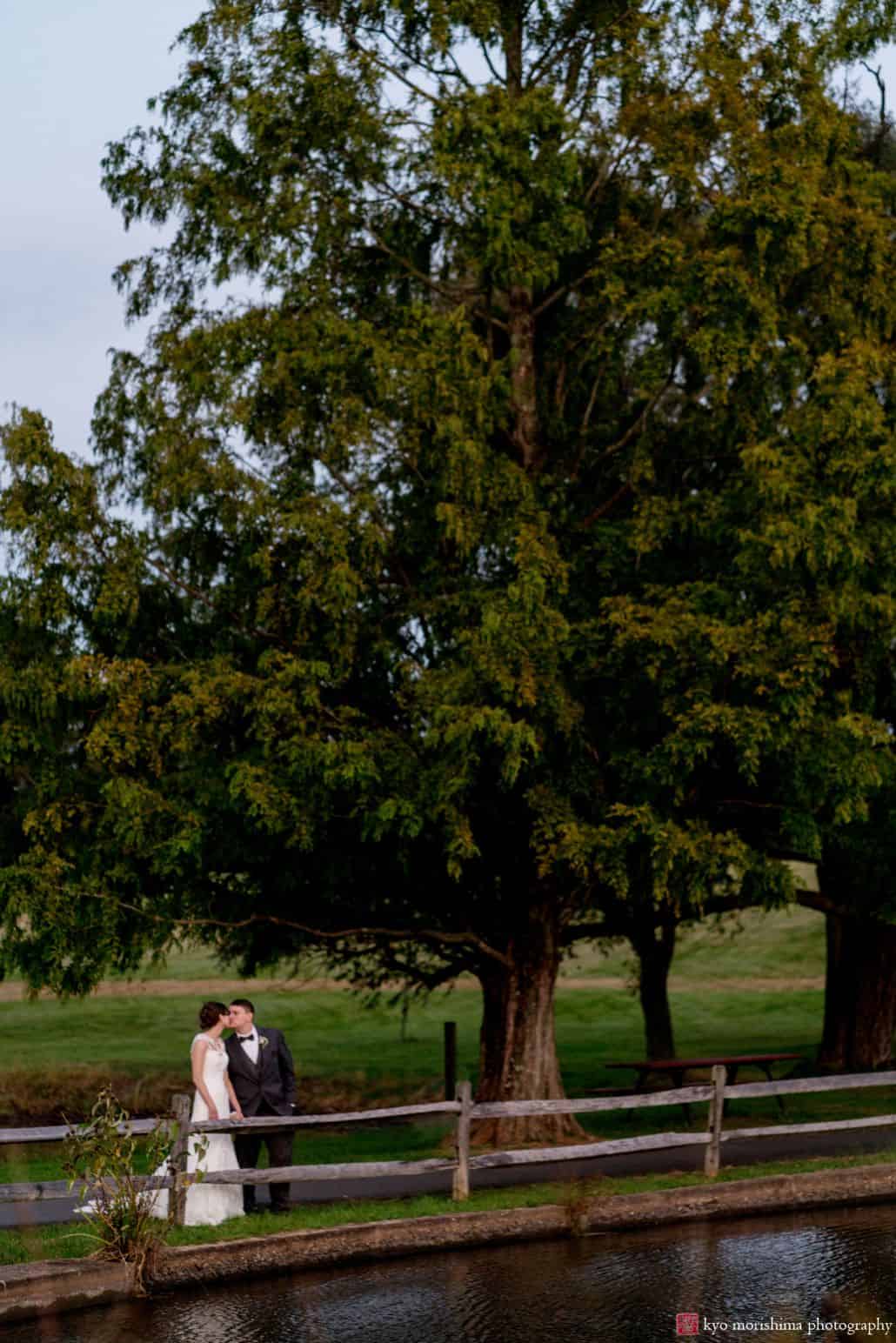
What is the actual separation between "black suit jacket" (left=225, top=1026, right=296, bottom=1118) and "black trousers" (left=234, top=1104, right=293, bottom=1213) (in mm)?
86

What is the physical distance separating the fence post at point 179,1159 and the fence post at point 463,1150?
271 centimetres

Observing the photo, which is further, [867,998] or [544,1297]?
[867,998]

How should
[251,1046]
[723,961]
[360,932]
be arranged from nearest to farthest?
[251,1046] < [360,932] < [723,961]

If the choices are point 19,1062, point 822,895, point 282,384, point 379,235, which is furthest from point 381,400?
point 19,1062

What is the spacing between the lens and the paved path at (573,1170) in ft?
50.5

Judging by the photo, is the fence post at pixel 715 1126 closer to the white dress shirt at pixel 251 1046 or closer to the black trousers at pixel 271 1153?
the black trousers at pixel 271 1153

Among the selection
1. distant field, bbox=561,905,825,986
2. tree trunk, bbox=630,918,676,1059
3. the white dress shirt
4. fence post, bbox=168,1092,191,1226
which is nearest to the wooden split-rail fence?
fence post, bbox=168,1092,191,1226

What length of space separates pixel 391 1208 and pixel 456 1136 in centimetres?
106

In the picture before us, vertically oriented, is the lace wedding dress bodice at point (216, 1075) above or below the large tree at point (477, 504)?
below

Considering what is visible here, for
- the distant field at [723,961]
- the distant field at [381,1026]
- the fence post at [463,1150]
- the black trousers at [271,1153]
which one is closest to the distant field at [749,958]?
the distant field at [723,961]

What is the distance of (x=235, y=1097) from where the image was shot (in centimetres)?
1405

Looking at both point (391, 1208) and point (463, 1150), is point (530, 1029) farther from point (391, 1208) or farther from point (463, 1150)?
point (391, 1208)

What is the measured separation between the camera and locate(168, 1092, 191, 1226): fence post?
500 inches

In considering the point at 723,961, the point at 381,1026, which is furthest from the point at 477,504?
the point at 723,961
